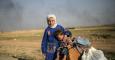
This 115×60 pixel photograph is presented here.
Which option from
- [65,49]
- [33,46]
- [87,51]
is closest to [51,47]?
[65,49]

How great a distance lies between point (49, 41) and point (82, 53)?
841 millimetres

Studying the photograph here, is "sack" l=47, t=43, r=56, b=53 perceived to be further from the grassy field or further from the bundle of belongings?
the grassy field

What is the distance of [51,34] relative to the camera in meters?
5.59

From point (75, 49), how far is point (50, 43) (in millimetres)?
733

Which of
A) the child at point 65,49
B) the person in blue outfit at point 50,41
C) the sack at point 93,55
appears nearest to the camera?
the sack at point 93,55

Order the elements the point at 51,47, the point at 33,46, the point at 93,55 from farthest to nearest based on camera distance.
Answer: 1. the point at 33,46
2. the point at 51,47
3. the point at 93,55

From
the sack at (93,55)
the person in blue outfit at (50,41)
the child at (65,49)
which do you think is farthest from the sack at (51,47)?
the sack at (93,55)

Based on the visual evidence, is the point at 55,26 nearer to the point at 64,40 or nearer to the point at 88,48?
the point at 64,40

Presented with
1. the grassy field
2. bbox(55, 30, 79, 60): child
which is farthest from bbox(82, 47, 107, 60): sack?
the grassy field

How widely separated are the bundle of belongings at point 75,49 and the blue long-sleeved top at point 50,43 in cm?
44

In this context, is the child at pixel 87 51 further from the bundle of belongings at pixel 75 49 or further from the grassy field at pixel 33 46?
the grassy field at pixel 33 46

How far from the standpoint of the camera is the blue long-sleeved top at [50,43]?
553 cm

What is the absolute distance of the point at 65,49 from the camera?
498 centimetres

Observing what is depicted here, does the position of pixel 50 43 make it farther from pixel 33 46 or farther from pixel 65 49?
pixel 33 46
